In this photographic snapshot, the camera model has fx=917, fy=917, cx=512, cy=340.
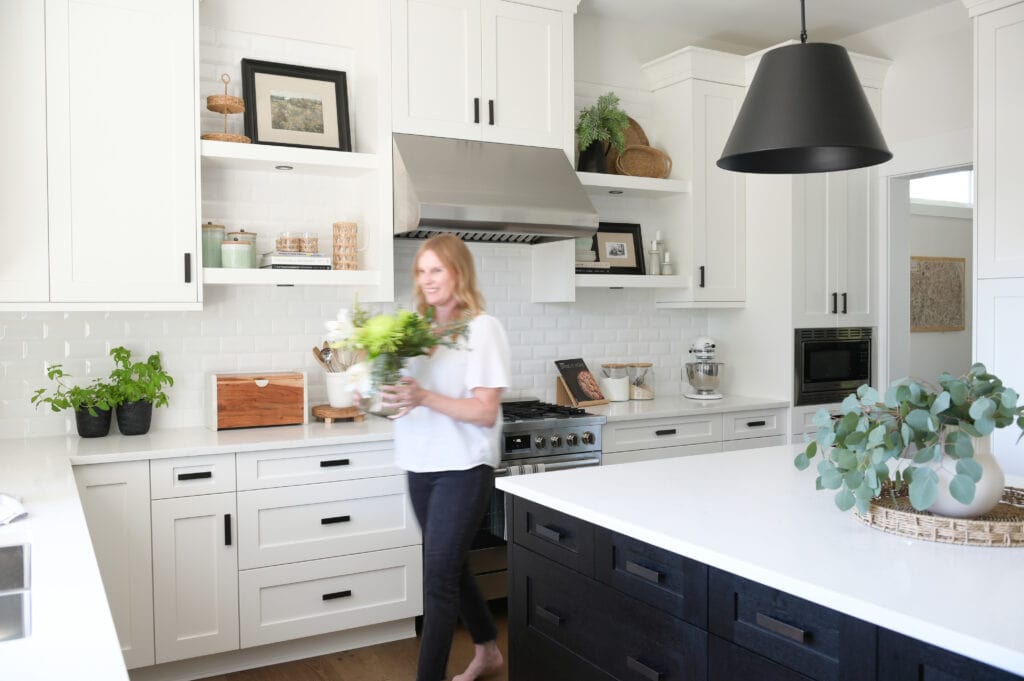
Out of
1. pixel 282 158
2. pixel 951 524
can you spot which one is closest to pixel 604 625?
pixel 951 524

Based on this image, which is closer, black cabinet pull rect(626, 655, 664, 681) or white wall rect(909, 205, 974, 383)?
black cabinet pull rect(626, 655, 664, 681)

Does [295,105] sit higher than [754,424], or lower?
higher

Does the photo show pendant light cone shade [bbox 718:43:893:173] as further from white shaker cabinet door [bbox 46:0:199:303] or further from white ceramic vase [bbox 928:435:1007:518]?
white shaker cabinet door [bbox 46:0:199:303]

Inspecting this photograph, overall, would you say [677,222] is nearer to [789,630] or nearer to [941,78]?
[941,78]

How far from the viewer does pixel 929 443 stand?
1806 millimetres

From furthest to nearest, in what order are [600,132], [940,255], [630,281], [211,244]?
[940,255] → [630,281] → [600,132] → [211,244]

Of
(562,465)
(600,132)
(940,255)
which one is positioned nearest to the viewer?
(562,465)

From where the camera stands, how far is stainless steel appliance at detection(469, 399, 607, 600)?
4020mm

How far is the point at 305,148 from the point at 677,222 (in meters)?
2.15

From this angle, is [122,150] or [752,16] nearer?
[122,150]

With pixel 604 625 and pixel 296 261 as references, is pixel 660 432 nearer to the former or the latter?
pixel 296 261

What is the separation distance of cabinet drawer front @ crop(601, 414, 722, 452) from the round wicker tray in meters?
2.44

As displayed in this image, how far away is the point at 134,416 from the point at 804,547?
2.82m

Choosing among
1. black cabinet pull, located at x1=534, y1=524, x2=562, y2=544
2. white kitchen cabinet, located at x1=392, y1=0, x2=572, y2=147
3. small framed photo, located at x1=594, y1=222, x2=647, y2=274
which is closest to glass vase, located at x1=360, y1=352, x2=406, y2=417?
black cabinet pull, located at x1=534, y1=524, x2=562, y2=544
